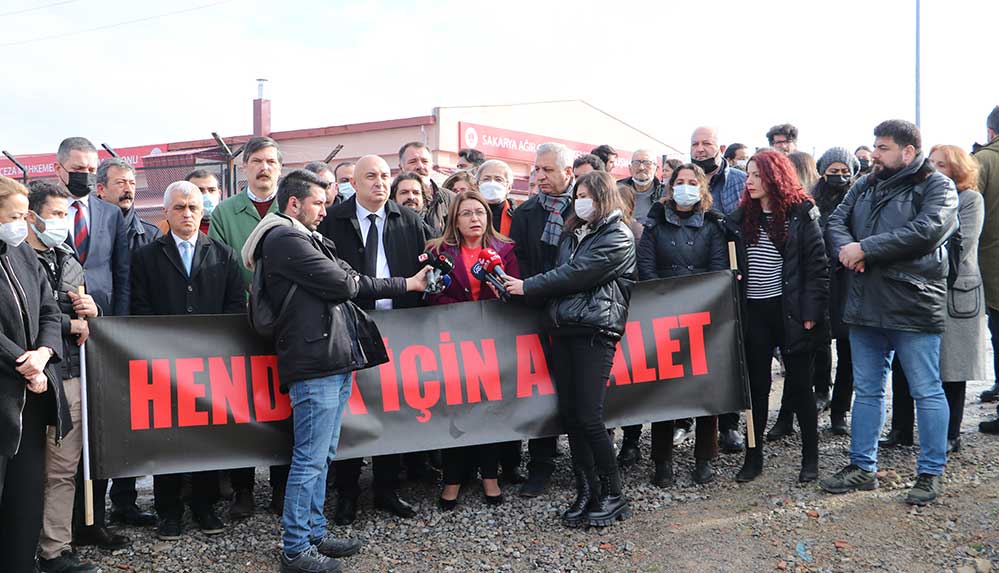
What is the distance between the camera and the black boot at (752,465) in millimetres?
5145

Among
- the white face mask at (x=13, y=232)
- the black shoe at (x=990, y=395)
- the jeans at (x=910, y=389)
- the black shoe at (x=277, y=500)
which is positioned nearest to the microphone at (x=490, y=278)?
the black shoe at (x=277, y=500)

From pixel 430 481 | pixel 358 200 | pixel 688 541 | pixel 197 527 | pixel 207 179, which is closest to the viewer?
pixel 688 541

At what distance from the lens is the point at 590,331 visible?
4.52 m

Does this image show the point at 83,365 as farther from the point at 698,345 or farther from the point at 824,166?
the point at 824,166

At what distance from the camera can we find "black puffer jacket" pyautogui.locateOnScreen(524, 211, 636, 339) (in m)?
4.50

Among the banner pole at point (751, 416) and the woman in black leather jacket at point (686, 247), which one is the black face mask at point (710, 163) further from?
the banner pole at point (751, 416)

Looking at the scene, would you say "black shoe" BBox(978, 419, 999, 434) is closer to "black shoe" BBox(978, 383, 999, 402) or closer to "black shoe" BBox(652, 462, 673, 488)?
"black shoe" BBox(978, 383, 999, 402)

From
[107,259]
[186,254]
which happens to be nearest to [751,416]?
[186,254]

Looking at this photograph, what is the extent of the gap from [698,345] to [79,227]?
4021 millimetres

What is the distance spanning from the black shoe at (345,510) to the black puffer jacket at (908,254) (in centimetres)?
327

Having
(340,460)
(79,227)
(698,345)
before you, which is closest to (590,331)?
(698,345)

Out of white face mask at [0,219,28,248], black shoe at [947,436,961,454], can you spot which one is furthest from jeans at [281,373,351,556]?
black shoe at [947,436,961,454]

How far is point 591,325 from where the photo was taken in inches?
177

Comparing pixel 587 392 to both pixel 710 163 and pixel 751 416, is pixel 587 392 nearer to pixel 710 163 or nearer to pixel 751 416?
pixel 751 416
